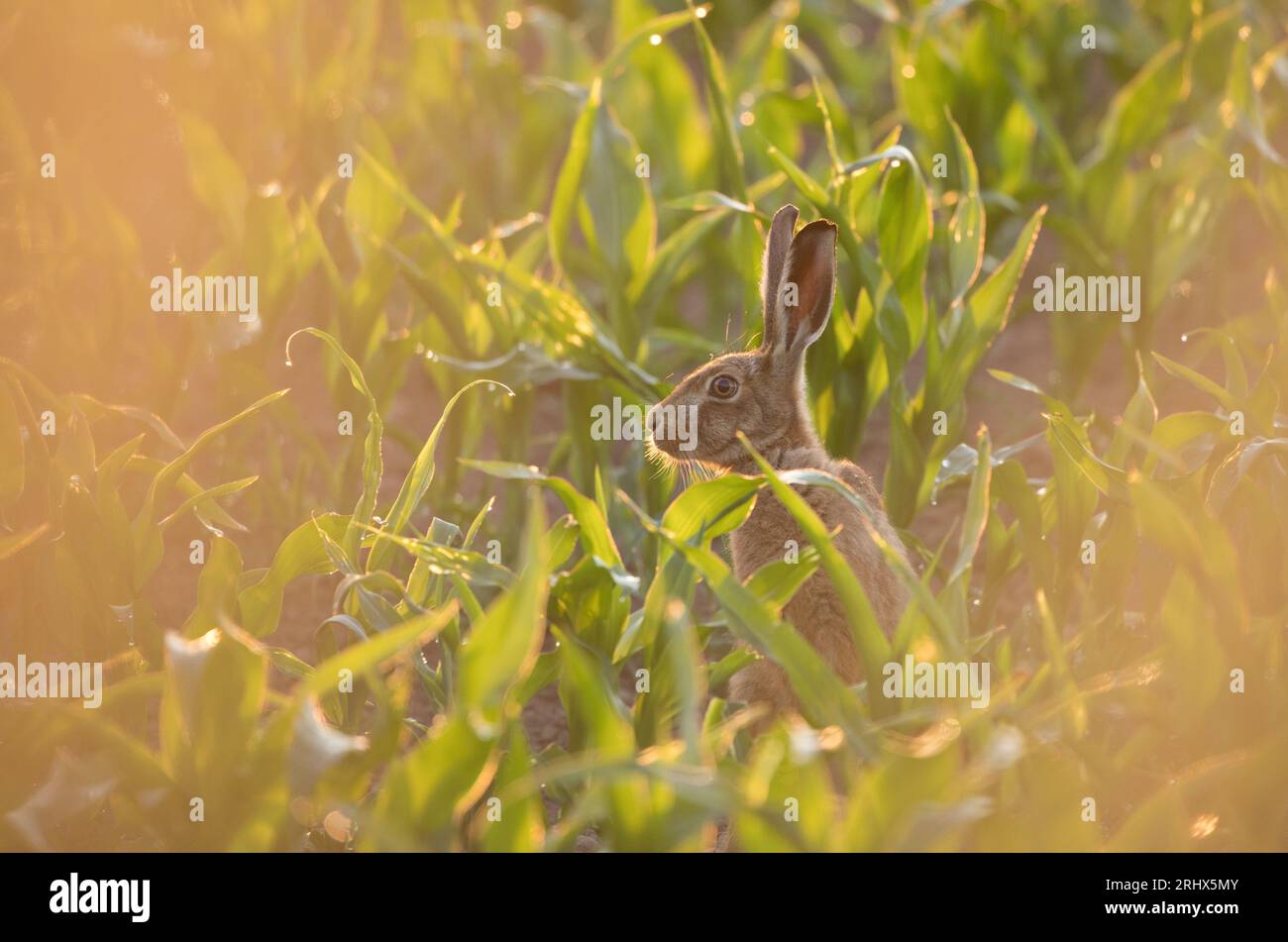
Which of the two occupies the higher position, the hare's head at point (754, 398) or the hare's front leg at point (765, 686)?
the hare's head at point (754, 398)

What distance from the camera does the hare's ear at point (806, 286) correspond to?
335 centimetres

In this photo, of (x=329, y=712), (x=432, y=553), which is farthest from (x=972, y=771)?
(x=329, y=712)

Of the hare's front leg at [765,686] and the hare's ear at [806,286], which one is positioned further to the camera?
the hare's ear at [806,286]

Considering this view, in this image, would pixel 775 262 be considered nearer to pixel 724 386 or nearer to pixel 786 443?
pixel 724 386

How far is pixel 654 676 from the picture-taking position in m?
3.03

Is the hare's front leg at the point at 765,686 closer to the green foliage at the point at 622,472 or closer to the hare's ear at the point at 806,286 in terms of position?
the green foliage at the point at 622,472

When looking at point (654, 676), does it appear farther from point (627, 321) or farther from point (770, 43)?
point (770, 43)

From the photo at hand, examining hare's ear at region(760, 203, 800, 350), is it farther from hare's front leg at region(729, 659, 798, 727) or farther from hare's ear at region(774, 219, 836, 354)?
hare's front leg at region(729, 659, 798, 727)

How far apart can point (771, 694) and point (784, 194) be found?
108 inches

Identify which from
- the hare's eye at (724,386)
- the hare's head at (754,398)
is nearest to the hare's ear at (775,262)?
the hare's head at (754,398)

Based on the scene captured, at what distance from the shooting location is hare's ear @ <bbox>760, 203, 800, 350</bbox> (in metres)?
3.44

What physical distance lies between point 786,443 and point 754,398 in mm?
150

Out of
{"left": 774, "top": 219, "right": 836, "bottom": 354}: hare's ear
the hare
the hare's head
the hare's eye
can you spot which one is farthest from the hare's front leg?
{"left": 774, "top": 219, "right": 836, "bottom": 354}: hare's ear
